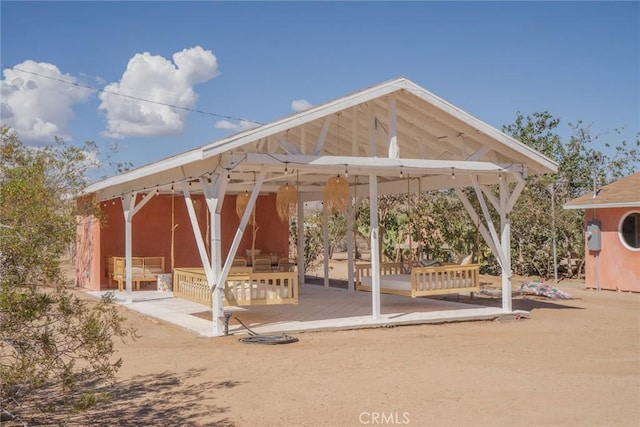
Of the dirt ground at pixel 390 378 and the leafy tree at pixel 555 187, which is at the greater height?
the leafy tree at pixel 555 187

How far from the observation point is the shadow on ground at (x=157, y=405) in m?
5.28

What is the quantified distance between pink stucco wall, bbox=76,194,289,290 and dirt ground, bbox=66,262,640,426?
6853 millimetres

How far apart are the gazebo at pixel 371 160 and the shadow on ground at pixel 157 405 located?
274 centimetres

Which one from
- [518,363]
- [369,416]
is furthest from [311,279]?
[369,416]

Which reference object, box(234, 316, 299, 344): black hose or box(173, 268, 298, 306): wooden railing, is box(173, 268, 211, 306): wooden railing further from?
box(234, 316, 299, 344): black hose

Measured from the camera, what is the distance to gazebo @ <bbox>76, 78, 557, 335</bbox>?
9.38 m

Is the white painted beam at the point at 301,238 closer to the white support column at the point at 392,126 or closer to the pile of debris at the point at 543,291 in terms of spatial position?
the pile of debris at the point at 543,291

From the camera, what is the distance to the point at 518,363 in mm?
7590

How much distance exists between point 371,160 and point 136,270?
7.93m

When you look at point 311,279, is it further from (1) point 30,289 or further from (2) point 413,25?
(1) point 30,289

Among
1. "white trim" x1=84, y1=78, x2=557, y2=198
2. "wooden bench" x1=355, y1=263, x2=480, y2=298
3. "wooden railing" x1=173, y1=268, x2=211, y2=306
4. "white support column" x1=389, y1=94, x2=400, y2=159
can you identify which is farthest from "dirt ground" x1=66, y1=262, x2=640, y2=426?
"white support column" x1=389, y1=94, x2=400, y2=159

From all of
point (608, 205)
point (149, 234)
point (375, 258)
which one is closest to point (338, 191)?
point (375, 258)

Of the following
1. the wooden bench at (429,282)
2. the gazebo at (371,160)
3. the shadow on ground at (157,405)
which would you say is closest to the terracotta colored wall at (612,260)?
the gazebo at (371,160)

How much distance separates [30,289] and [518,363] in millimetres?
5448
